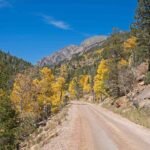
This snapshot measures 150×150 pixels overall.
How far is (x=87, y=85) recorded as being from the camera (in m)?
147

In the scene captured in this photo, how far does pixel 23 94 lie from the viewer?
54438mm

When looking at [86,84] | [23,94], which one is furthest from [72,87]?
[23,94]

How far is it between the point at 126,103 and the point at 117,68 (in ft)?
40.1

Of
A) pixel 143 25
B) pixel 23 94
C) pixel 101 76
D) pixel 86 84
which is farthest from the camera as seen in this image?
pixel 86 84

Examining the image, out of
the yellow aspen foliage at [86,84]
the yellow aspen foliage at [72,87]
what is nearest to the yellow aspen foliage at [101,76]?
the yellow aspen foliage at [86,84]

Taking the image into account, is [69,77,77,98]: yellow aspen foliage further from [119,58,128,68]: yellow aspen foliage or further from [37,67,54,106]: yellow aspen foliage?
[37,67,54,106]: yellow aspen foliage

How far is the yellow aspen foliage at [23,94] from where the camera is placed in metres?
53.9

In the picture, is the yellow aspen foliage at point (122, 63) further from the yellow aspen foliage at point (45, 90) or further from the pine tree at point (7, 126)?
the pine tree at point (7, 126)

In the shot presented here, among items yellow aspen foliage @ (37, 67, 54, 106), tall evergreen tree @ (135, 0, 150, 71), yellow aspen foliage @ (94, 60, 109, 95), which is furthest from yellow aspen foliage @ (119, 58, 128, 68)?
yellow aspen foliage @ (37, 67, 54, 106)

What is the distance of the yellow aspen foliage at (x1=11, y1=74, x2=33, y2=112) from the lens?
177 ft

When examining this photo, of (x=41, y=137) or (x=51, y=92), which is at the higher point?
(x=51, y=92)

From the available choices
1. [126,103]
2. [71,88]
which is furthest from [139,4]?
[71,88]

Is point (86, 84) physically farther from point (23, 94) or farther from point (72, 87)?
point (23, 94)

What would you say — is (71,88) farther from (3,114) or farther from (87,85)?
(3,114)
